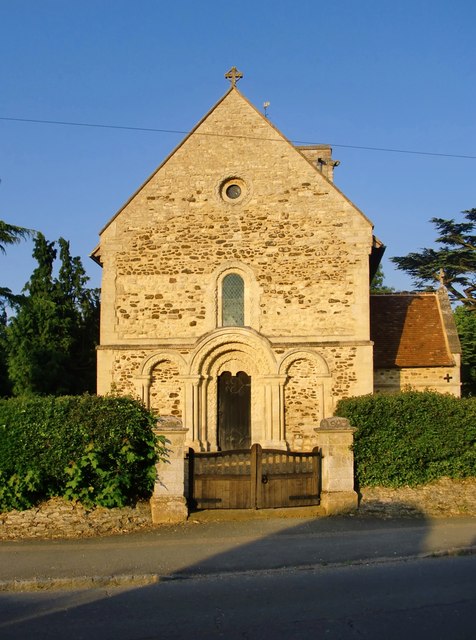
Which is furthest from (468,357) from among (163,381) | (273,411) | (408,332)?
(163,381)

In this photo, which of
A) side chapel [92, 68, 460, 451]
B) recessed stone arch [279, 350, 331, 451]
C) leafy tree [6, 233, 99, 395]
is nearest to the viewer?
recessed stone arch [279, 350, 331, 451]

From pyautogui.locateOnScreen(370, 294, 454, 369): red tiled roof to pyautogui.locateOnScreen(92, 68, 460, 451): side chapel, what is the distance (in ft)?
6.48

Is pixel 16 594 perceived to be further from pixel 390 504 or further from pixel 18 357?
pixel 18 357

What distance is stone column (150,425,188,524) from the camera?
1221 cm

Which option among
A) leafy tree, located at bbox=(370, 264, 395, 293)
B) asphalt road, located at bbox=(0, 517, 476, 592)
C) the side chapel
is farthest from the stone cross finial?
leafy tree, located at bbox=(370, 264, 395, 293)

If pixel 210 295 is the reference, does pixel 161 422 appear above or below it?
below

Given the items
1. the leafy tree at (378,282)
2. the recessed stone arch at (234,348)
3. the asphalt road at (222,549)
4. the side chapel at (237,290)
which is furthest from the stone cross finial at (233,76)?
the leafy tree at (378,282)

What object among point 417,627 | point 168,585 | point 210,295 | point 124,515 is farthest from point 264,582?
point 210,295

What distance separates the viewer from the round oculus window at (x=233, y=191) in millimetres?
20984

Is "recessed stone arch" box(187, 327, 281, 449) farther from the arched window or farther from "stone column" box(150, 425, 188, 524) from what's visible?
"stone column" box(150, 425, 188, 524)

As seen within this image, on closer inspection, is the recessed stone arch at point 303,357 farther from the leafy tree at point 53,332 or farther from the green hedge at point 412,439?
the leafy tree at point 53,332

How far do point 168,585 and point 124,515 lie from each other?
3.59 meters

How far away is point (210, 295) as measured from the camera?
20406mm

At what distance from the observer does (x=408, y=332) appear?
2334cm
